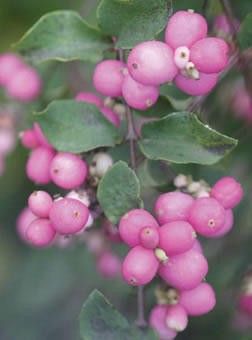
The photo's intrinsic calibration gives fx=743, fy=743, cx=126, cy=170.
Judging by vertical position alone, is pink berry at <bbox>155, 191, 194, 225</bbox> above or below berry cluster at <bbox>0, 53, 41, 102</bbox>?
above

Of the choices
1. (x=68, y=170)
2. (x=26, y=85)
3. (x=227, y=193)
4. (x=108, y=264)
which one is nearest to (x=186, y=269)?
(x=227, y=193)

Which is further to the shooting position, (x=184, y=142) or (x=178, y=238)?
(x=184, y=142)

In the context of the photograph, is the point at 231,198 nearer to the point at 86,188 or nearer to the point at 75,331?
the point at 86,188

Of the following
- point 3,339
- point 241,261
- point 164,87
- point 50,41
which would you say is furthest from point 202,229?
point 3,339

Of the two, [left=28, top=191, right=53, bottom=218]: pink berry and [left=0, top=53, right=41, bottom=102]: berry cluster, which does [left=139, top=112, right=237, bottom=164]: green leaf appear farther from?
[left=0, top=53, right=41, bottom=102]: berry cluster

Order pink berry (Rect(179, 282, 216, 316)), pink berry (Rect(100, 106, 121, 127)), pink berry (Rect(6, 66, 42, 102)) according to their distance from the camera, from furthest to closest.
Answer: pink berry (Rect(6, 66, 42, 102)) < pink berry (Rect(100, 106, 121, 127)) < pink berry (Rect(179, 282, 216, 316))

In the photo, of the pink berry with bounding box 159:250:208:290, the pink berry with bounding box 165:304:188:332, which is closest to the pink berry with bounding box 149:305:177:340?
the pink berry with bounding box 165:304:188:332

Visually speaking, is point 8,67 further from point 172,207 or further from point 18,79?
point 172,207
